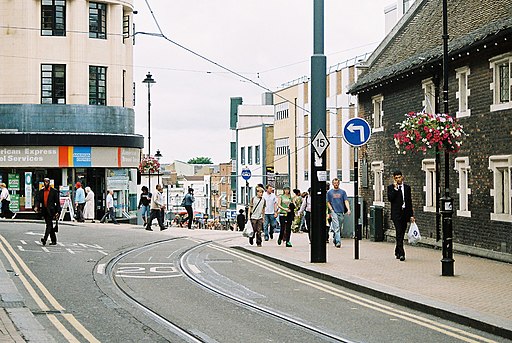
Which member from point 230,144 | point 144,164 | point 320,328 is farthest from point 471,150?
point 230,144

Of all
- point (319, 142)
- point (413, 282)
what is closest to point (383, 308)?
point (413, 282)

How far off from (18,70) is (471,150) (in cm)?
3122

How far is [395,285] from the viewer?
618 inches

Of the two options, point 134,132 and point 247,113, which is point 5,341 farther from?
point 247,113

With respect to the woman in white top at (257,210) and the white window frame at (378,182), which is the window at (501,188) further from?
the white window frame at (378,182)

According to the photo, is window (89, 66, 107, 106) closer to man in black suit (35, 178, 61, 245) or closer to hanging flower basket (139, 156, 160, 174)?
hanging flower basket (139, 156, 160, 174)

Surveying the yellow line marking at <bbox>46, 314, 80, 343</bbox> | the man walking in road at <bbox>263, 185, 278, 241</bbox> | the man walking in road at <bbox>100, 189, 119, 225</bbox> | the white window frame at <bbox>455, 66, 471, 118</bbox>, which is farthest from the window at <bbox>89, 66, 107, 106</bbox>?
the yellow line marking at <bbox>46, 314, 80, 343</bbox>

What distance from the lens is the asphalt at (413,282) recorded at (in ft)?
39.2

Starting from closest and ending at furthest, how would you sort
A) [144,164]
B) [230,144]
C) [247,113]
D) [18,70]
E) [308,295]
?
[308,295]
[18,70]
[144,164]
[247,113]
[230,144]

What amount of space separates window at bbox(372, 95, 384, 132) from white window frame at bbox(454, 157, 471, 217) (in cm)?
702

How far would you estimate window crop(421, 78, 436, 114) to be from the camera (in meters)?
25.2

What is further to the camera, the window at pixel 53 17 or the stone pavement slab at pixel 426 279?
the window at pixel 53 17

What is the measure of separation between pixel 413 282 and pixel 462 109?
8.19 m

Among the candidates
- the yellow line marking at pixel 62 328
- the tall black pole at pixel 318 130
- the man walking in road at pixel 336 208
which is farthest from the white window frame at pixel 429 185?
the yellow line marking at pixel 62 328
